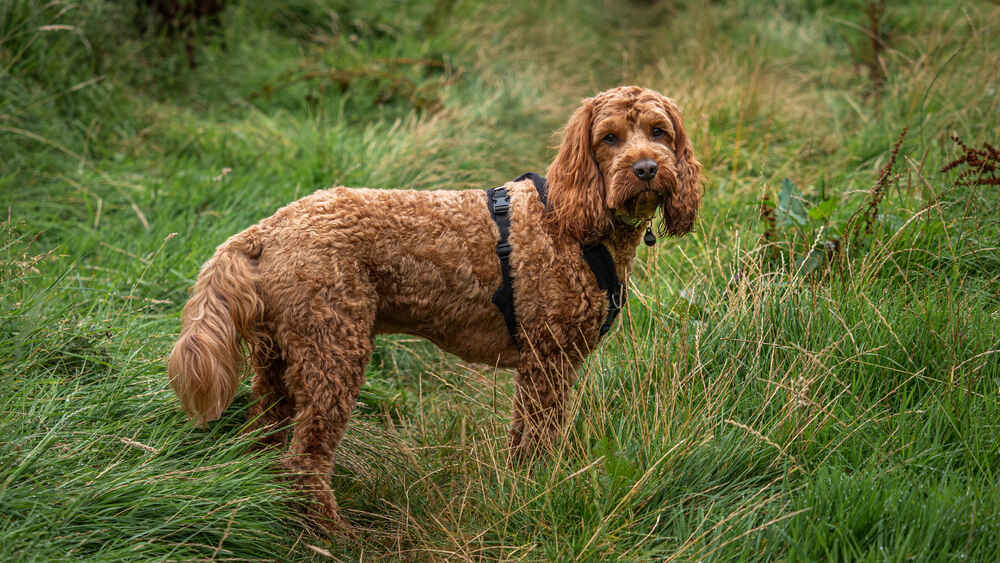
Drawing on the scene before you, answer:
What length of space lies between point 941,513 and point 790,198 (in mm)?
2463

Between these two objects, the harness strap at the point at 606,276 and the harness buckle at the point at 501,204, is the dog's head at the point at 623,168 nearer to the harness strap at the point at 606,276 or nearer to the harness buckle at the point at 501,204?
the harness strap at the point at 606,276

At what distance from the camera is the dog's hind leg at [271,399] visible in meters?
3.09

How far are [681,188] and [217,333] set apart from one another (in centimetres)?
209

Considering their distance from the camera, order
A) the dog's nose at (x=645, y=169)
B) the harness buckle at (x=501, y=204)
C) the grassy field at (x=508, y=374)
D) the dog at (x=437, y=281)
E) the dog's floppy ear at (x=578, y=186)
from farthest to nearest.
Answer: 1. the harness buckle at (x=501, y=204)
2. the dog's floppy ear at (x=578, y=186)
3. the dog's nose at (x=645, y=169)
4. the dog at (x=437, y=281)
5. the grassy field at (x=508, y=374)

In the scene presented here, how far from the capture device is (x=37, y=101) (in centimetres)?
525

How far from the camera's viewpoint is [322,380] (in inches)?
114

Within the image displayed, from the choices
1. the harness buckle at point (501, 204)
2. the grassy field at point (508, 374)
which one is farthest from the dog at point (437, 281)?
the grassy field at point (508, 374)

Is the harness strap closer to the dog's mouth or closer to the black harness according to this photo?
the black harness

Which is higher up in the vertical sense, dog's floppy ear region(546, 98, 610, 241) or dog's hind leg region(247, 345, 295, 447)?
dog's floppy ear region(546, 98, 610, 241)

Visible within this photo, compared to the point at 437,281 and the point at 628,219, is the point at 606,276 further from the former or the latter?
the point at 437,281

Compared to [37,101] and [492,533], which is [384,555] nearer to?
[492,533]

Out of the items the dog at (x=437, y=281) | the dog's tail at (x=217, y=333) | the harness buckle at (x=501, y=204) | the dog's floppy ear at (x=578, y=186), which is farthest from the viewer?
the harness buckle at (x=501, y=204)

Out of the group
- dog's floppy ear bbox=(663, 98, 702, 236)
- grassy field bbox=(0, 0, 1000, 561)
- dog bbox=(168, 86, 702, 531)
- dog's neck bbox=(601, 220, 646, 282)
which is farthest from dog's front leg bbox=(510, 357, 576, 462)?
dog's floppy ear bbox=(663, 98, 702, 236)

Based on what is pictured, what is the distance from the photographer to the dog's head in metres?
3.05
